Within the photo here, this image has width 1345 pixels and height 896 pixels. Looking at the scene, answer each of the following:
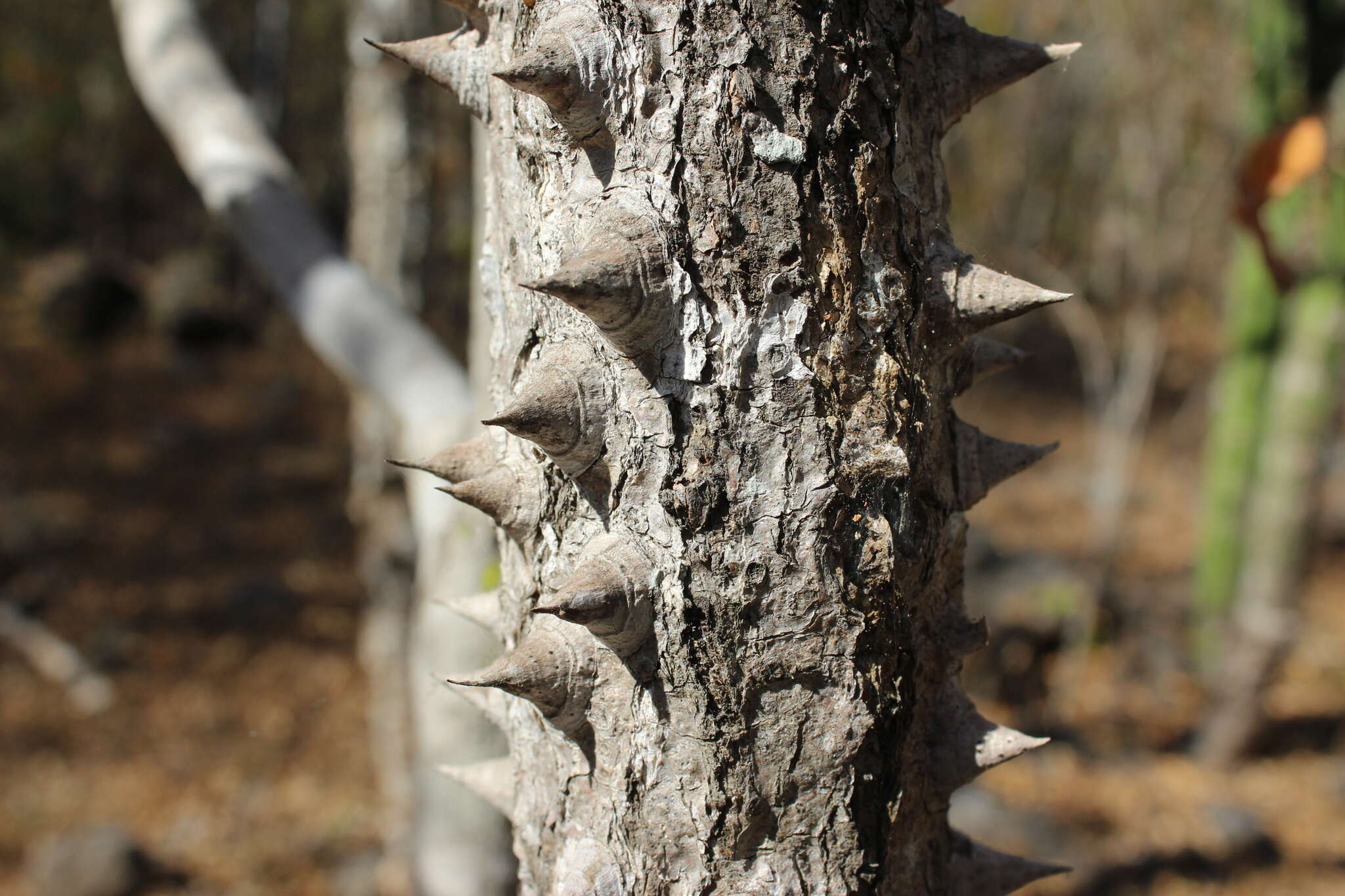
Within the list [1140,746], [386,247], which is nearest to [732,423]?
[386,247]

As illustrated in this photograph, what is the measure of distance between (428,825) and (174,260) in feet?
33.5

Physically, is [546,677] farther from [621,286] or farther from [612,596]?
[621,286]

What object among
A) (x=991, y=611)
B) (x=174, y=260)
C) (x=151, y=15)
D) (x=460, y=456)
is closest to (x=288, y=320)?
(x=174, y=260)

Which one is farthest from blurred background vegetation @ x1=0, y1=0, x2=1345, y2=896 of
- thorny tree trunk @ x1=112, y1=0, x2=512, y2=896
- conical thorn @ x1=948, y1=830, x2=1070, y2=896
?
conical thorn @ x1=948, y1=830, x2=1070, y2=896

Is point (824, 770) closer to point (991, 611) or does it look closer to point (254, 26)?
point (991, 611)

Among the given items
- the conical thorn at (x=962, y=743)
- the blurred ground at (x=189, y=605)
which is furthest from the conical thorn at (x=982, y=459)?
the blurred ground at (x=189, y=605)

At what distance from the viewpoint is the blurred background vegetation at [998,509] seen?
169 inches

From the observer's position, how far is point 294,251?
2.05 m

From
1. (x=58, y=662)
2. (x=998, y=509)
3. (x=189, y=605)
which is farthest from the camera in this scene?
(x=998, y=509)

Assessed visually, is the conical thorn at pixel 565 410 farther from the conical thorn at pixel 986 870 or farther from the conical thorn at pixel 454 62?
the conical thorn at pixel 986 870

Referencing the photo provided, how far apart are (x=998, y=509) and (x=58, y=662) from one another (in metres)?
6.51

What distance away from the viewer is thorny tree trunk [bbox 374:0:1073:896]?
0.78 meters

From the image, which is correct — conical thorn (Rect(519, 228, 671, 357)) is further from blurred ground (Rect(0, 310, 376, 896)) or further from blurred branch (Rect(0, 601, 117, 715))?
blurred branch (Rect(0, 601, 117, 715))

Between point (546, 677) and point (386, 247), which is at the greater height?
point (386, 247)
